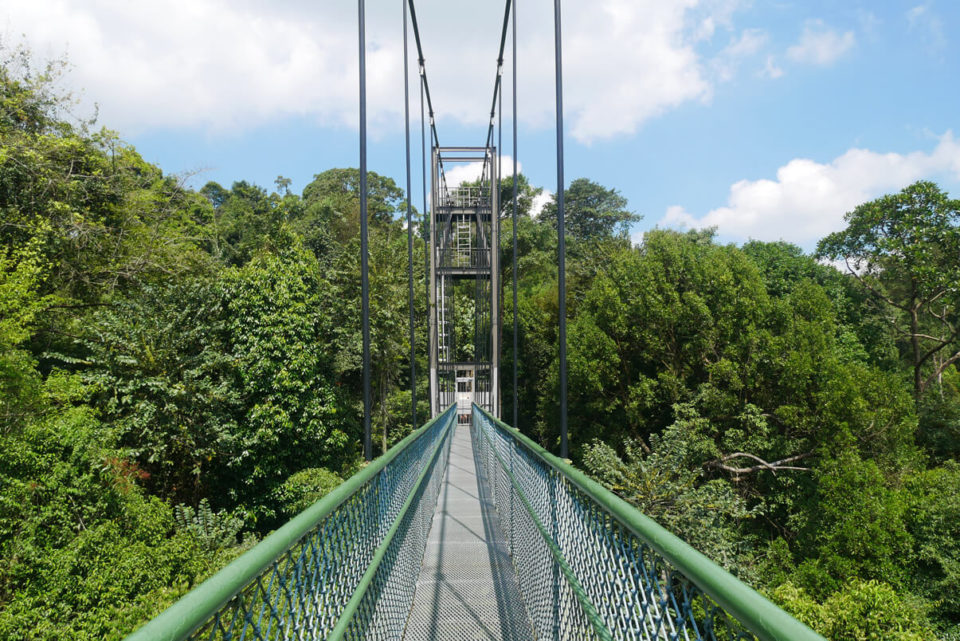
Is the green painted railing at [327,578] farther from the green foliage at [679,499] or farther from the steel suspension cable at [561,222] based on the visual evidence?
the green foliage at [679,499]

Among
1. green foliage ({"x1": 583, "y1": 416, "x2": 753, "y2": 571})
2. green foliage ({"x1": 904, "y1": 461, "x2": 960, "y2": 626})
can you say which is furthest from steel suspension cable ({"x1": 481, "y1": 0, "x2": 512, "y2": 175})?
green foliage ({"x1": 904, "y1": 461, "x2": 960, "y2": 626})

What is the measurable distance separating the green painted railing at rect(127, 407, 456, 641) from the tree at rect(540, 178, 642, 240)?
39553mm

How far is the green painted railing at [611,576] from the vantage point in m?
0.79

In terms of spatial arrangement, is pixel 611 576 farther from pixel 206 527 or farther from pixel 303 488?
pixel 303 488

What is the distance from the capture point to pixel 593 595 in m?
1.68

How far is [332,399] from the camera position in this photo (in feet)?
49.9

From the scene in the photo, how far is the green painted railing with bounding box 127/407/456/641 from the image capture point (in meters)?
0.83

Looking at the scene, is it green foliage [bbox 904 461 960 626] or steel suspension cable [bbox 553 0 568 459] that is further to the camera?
green foliage [bbox 904 461 960 626]

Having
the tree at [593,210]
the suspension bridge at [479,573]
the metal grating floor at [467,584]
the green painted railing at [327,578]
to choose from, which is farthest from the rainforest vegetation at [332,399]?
the tree at [593,210]

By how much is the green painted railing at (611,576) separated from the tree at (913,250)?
682 inches

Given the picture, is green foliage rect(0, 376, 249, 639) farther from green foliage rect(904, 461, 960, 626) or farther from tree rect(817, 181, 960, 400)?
tree rect(817, 181, 960, 400)

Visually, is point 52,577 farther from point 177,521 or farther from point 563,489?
point 563,489

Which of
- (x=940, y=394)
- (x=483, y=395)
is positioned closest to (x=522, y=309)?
(x=483, y=395)

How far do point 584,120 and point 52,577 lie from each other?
39.7 ft
